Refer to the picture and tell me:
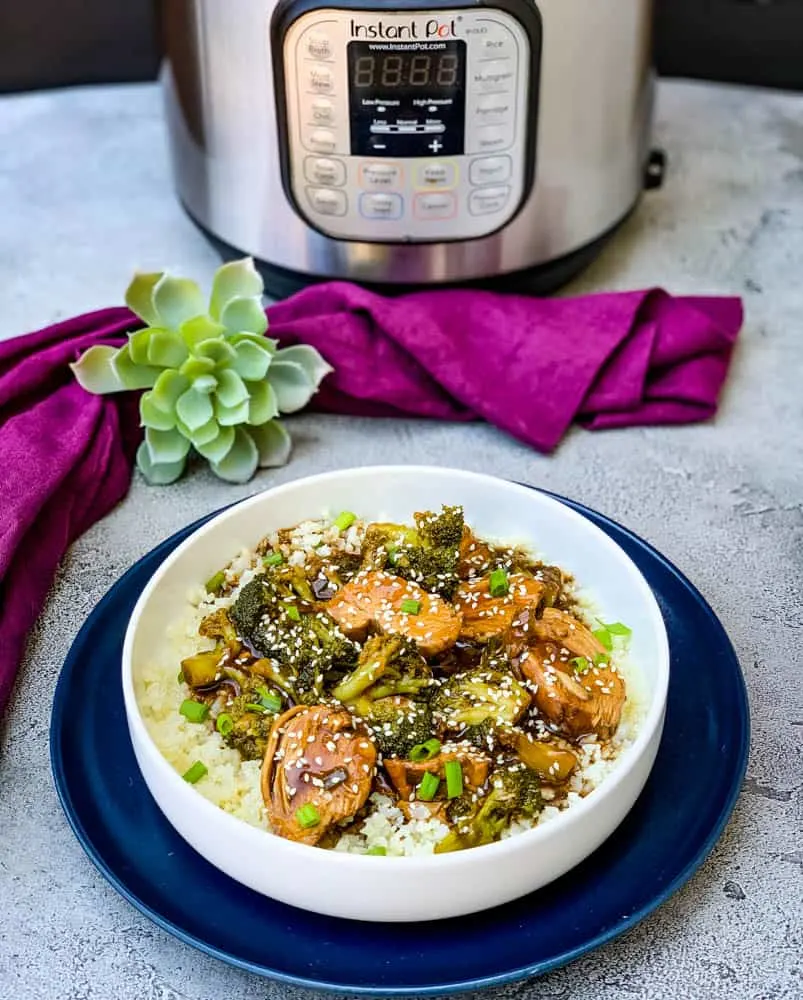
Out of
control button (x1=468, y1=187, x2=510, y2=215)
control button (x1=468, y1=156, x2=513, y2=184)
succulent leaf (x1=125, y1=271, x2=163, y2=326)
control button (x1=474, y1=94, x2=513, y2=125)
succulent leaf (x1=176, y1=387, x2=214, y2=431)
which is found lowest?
succulent leaf (x1=176, y1=387, x2=214, y2=431)

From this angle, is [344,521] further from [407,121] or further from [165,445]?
[407,121]

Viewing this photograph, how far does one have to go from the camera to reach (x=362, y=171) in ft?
3.18

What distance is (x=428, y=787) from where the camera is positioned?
2.06ft

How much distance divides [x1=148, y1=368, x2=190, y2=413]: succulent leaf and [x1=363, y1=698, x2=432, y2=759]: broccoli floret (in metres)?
0.34

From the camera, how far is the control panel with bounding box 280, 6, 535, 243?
0.91 meters

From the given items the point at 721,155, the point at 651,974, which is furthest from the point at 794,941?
the point at 721,155

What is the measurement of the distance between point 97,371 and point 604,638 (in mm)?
450

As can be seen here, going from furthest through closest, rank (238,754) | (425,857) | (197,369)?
(197,369) → (238,754) → (425,857)

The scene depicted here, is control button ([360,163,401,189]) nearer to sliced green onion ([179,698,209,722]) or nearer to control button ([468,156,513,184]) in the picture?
control button ([468,156,513,184])

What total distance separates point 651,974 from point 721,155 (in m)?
1.01

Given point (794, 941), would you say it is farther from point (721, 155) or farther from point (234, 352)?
point (721, 155)

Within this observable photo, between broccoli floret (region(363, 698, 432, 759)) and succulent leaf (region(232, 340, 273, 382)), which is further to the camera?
succulent leaf (region(232, 340, 273, 382))

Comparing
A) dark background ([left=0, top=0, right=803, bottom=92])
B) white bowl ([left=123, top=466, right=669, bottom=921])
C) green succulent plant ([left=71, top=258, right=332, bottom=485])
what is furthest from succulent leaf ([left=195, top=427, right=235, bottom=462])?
dark background ([left=0, top=0, right=803, bottom=92])

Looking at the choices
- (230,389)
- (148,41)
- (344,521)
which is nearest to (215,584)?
(344,521)
